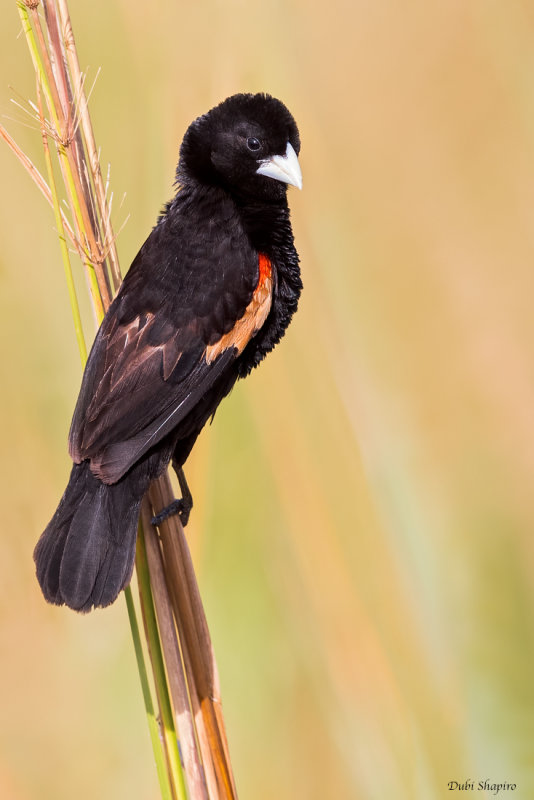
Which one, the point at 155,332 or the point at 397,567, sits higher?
the point at 155,332

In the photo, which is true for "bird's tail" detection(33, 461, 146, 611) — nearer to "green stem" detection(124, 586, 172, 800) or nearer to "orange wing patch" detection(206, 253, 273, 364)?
"green stem" detection(124, 586, 172, 800)

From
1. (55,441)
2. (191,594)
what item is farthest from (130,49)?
(191,594)

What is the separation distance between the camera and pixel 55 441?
155 centimetres

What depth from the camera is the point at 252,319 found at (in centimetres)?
128

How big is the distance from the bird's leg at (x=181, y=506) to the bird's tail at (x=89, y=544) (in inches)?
1.7

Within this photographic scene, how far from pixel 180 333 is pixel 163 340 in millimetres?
30

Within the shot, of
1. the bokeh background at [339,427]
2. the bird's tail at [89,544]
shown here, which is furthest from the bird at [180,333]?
the bokeh background at [339,427]

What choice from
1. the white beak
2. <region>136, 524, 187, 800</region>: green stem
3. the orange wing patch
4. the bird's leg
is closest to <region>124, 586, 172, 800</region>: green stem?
<region>136, 524, 187, 800</region>: green stem

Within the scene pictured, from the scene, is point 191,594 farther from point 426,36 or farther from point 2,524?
point 426,36

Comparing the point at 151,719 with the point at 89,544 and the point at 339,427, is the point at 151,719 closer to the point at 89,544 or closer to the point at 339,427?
the point at 89,544

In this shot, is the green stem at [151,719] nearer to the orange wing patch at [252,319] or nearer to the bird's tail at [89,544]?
the bird's tail at [89,544]

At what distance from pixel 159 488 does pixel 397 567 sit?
2.02 ft

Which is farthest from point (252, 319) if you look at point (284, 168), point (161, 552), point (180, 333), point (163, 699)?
point (163, 699)

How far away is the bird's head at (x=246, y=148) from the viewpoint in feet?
4.31
